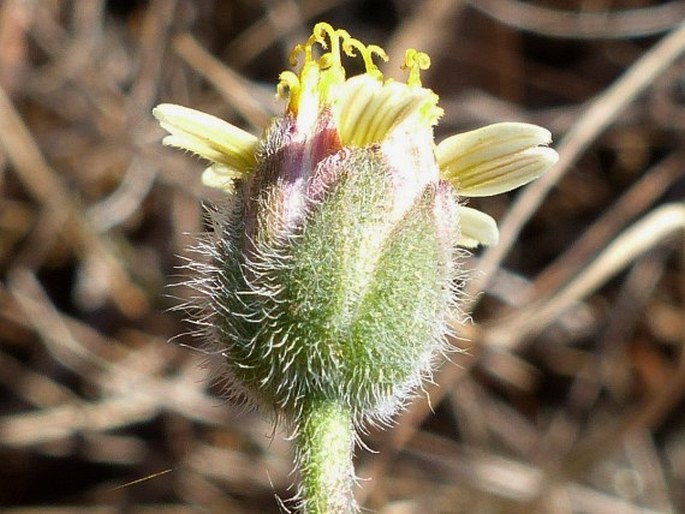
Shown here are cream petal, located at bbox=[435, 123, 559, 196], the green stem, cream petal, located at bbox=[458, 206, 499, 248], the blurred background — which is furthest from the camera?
the blurred background

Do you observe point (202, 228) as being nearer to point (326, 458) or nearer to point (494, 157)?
point (494, 157)

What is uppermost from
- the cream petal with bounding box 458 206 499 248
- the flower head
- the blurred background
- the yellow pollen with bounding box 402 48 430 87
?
the yellow pollen with bounding box 402 48 430 87

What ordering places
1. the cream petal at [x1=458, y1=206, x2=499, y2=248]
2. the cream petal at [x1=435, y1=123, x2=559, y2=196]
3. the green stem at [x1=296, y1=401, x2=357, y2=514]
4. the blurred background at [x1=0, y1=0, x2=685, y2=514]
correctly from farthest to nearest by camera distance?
1. the blurred background at [x1=0, y1=0, x2=685, y2=514]
2. the cream petal at [x1=458, y1=206, x2=499, y2=248]
3. the cream petal at [x1=435, y1=123, x2=559, y2=196]
4. the green stem at [x1=296, y1=401, x2=357, y2=514]

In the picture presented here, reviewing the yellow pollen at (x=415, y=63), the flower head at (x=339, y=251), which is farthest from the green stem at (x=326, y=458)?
the yellow pollen at (x=415, y=63)

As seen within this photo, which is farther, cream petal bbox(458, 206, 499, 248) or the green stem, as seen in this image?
cream petal bbox(458, 206, 499, 248)

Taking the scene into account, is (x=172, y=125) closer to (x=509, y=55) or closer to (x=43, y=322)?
(x=43, y=322)

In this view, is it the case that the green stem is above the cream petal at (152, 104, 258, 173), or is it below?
below

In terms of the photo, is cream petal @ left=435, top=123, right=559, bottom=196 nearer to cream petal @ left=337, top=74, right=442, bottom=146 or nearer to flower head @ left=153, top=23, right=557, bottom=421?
flower head @ left=153, top=23, right=557, bottom=421

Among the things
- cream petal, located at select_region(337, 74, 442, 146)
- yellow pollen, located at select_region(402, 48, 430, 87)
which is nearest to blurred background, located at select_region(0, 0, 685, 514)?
yellow pollen, located at select_region(402, 48, 430, 87)
